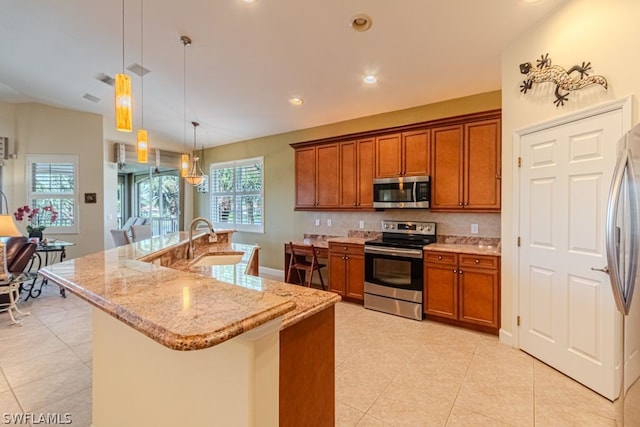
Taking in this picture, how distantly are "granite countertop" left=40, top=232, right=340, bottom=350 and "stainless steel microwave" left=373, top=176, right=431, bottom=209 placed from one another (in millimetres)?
2819

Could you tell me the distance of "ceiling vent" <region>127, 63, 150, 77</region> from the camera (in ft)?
13.4

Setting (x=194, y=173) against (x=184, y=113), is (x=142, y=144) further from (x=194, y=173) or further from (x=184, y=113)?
(x=184, y=113)

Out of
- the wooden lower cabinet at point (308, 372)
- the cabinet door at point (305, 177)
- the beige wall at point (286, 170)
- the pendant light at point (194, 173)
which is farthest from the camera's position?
the cabinet door at point (305, 177)

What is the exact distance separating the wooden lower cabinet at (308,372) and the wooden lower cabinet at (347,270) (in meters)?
2.82

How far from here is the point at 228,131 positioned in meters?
6.16

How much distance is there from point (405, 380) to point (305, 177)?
3.40m

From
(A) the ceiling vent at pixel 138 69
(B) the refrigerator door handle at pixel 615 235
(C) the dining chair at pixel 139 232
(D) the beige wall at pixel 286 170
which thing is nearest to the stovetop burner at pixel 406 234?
(D) the beige wall at pixel 286 170

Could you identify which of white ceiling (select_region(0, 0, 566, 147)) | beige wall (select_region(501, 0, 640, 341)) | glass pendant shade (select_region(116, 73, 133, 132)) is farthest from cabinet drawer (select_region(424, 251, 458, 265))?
glass pendant shade (select_region(116, 73, 133, 132))

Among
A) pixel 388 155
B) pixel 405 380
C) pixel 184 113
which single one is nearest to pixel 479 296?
pixel 405 380

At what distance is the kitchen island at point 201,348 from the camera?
33.1 inches

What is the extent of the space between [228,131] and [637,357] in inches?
244

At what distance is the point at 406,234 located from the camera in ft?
14.1

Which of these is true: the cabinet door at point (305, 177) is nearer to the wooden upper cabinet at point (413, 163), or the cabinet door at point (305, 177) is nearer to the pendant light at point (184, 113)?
the wooden upper cabinet at point (413, 163)

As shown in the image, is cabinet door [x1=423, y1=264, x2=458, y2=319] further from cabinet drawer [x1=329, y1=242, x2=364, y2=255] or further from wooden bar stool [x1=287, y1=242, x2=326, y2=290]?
wooden bar stool [x1=287, y1=242, x2=326, y2=290]
